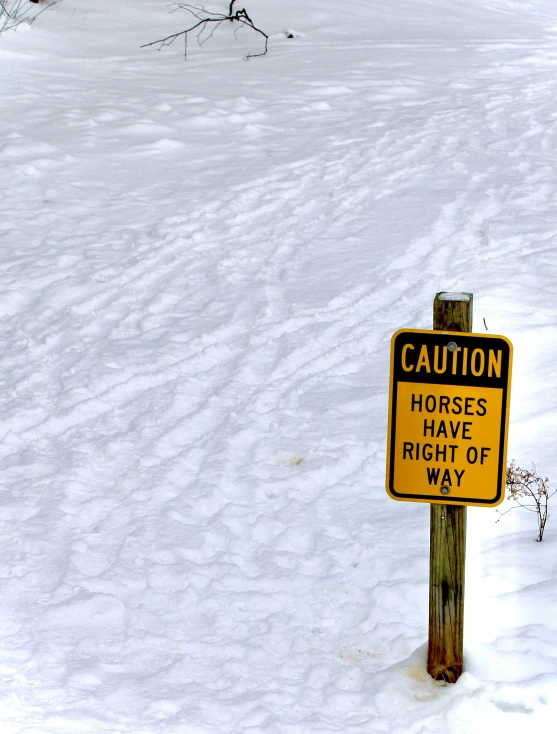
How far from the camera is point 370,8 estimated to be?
1331 centimetres

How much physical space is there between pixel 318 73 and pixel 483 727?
8798 mm

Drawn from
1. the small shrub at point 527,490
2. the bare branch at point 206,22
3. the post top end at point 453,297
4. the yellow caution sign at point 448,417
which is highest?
the bare branch at point 206,22

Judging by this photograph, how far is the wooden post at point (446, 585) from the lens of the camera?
8.75 ft

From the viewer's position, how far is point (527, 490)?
3.73 metres

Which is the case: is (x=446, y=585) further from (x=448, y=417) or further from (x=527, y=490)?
(x=527, y=490)

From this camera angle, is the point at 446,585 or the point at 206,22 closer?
the point at 446,585

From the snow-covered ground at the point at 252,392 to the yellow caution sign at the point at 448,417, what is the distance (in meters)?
0.73

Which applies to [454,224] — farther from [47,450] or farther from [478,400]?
[478,400]

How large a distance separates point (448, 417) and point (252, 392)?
7.53 ft

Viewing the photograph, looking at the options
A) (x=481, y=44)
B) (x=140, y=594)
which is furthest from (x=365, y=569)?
(x=481, y=44)

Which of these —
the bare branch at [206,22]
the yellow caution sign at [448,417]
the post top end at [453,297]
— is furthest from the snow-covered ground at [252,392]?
the bare branch at [206,22]

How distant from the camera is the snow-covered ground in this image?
303cm

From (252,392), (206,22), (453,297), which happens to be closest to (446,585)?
(453,297)

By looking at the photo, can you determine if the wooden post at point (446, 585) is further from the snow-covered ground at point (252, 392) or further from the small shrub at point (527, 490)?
the small shrub at point (527, 490)
